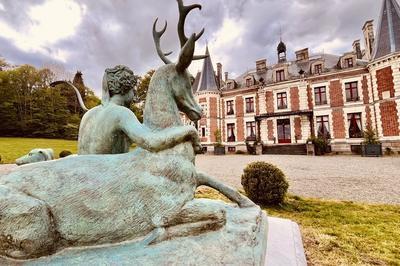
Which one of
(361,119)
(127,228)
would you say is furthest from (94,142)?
(361,119)

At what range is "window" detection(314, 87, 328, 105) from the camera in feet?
74.6

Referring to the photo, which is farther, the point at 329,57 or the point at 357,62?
the point at 329,57

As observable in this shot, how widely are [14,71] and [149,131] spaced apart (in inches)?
1883

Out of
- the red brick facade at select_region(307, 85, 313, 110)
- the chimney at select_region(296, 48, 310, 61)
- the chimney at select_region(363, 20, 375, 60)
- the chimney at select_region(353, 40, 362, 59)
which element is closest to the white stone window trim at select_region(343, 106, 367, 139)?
the red brick facade at select_region(307, 85, 313, 110)

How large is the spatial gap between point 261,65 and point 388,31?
12433 millimetres

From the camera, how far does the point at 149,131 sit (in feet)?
5.27

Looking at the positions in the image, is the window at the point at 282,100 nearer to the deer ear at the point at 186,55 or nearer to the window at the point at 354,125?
the window at the point at 354,125

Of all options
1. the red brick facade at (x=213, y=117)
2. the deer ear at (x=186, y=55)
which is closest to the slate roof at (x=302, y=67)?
the red brick facade at (x=213, y=117)

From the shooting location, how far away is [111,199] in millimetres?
1405

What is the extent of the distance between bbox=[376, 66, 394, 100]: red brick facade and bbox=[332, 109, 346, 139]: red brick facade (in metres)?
3.46

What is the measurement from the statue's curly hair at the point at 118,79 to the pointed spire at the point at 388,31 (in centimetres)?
2413

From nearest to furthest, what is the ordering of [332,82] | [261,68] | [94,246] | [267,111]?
[94,246]
[332,82]
[267,111]
[261,68]

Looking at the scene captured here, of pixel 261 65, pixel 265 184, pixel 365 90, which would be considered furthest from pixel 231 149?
pixel 265 184

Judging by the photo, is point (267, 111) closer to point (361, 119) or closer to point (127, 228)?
point (361, 119)
